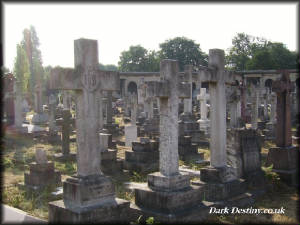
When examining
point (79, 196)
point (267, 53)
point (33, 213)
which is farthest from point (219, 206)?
point (267, 53)

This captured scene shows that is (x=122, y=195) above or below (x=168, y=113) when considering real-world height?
below

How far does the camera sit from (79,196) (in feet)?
18.1

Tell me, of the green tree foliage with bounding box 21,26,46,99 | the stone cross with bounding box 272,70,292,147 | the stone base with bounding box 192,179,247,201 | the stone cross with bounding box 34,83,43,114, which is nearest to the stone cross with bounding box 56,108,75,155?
the stone base with bounding box 192,179,247,201

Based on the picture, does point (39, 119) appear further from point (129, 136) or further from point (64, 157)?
point (64, 157)

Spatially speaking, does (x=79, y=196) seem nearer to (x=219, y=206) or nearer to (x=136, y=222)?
(x=136, y=222)

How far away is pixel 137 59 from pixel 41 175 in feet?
200

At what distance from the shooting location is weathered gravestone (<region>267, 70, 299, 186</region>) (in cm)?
938

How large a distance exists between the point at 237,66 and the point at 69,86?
197ft

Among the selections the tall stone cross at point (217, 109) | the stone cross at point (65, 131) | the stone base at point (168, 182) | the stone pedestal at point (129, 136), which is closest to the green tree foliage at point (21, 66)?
the stone pedestal at point (129, 136)

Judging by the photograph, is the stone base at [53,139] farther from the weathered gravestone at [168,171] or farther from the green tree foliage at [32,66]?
the green tree foliage at [32,66]

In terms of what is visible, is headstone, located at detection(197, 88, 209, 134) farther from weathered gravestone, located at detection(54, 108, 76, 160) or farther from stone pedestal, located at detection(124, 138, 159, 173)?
weathered gravestone, located at detection(54, 108, 76, 160)

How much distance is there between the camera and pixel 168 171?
6352mm

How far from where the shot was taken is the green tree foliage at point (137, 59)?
67.6 meters

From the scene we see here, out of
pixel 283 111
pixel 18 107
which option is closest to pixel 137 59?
pixel 18 107
